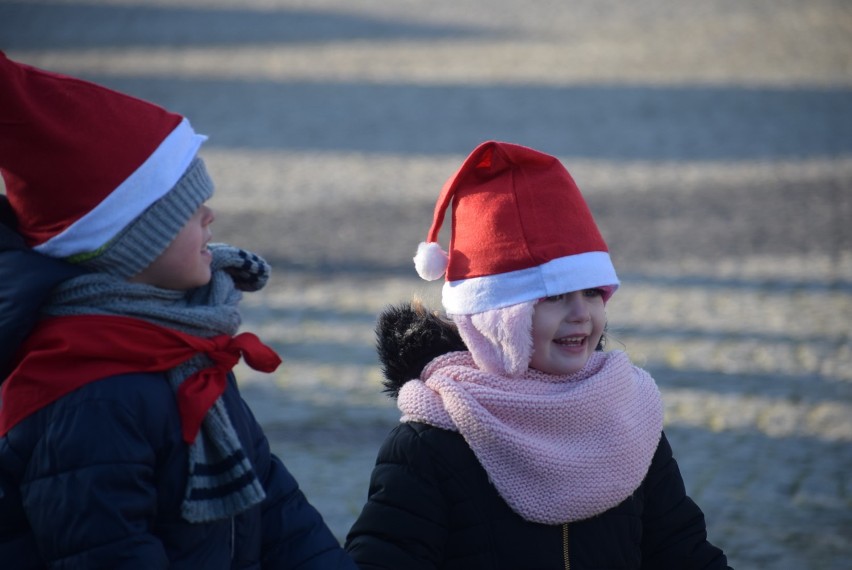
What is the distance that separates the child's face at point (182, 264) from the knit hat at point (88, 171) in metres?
0.02

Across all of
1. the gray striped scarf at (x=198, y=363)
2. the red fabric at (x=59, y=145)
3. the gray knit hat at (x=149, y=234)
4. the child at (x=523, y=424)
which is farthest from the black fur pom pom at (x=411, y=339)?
the red fabric at (x=59, y=145)

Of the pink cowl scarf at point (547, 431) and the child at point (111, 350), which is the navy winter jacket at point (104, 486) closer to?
the child at point (111, 350)

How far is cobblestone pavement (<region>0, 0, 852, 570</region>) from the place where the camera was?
4.56 m

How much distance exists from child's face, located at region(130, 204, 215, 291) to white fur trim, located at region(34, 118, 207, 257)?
9 centimetres

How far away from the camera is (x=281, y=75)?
477 inches

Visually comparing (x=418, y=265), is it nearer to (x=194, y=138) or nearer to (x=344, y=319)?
(x=194, y=138)

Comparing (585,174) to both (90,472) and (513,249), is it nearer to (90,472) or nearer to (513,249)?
(513,249)

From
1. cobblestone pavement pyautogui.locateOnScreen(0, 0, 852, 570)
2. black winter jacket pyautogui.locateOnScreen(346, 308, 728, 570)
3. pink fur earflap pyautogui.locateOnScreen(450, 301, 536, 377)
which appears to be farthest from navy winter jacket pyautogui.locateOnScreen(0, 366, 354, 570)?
cobblestone pavement pyautogui.locateOnScreen(0, 0, 852, 570)

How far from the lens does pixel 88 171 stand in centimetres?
205

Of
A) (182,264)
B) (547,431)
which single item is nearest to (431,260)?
(547,431)

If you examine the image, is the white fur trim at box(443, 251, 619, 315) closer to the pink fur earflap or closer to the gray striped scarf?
the pink fur earflap

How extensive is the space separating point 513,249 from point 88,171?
84 centimetres

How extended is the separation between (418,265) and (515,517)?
568 millimetres

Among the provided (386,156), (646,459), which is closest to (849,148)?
(386,156)
